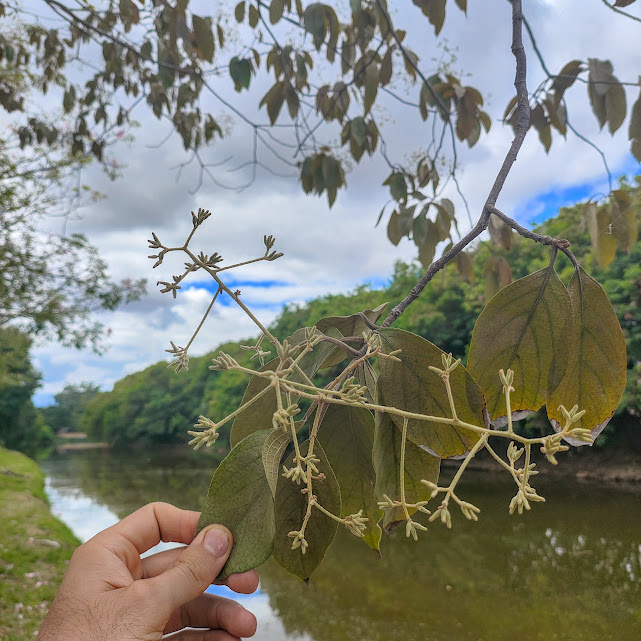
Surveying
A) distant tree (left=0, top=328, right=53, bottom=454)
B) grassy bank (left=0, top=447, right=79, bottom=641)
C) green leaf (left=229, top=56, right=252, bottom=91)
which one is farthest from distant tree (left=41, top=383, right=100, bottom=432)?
green leaf (left=229, top=56, right=252, bottom=91)

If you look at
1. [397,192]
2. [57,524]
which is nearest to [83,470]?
[57,524]

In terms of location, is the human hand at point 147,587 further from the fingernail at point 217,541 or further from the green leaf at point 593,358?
the green leaf at point 593,358

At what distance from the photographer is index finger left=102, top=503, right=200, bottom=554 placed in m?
0.63

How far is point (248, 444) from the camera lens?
30 centimetres

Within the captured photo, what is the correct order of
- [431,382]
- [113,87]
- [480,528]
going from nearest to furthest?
[431,382], [113,87], [480,528]

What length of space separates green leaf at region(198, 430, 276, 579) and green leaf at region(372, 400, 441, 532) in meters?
0.06

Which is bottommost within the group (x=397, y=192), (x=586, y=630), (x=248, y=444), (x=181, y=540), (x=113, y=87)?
(x=586, y=630)

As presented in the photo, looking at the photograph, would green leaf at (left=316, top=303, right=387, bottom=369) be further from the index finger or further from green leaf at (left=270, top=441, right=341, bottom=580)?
the index finger

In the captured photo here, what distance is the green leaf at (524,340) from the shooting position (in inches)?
11.3

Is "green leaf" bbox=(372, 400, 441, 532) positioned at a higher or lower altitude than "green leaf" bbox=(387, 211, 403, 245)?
lower

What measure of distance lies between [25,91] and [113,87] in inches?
126

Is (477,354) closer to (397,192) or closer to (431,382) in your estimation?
(431,382)

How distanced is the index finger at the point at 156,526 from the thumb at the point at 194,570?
161 millimetres

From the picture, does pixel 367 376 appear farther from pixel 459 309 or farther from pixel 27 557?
pixel 459 309
